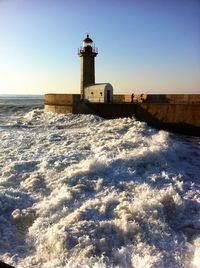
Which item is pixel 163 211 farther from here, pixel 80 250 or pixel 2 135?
pixel 2 135

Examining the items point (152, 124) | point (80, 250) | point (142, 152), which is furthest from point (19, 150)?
point (152, 124)

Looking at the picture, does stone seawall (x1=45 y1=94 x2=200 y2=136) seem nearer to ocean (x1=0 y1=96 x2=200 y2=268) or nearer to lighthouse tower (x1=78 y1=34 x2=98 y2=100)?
lighthouse tower (x1=78 y1=34 x2=98 y2=100)

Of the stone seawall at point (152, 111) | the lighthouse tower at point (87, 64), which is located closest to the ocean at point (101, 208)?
the stone seawall at point (152, 111)

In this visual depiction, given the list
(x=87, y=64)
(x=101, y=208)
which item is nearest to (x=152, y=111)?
(x=87, y=64)

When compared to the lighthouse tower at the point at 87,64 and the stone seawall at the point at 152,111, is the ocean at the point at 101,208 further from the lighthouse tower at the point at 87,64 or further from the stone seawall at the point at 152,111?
the lighthouse tower at the point at 87,64

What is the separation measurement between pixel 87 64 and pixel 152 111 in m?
7.97

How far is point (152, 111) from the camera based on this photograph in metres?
18.0

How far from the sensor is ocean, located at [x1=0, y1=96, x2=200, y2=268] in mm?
4719

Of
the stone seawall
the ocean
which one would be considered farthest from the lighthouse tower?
the ocean

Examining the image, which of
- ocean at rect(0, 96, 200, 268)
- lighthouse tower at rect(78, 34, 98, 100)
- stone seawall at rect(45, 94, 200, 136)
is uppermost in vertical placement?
lighthouse tower at rect(78, 34, 98, 100)

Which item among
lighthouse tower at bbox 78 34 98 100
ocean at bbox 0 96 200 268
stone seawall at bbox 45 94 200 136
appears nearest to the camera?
ocean at bbox 0 96 200 268

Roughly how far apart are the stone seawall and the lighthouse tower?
1744 mm

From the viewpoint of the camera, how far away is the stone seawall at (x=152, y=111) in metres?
16.2

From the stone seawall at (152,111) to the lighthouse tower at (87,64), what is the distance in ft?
5.72
